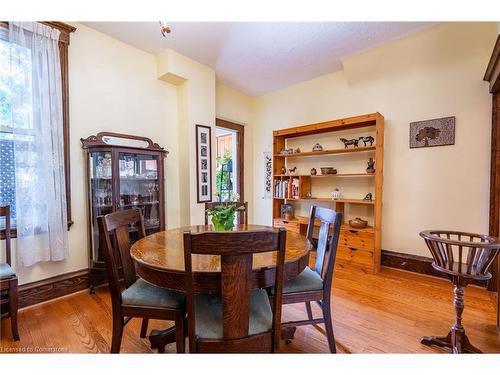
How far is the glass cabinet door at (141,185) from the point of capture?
274 cm

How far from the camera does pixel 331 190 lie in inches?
146

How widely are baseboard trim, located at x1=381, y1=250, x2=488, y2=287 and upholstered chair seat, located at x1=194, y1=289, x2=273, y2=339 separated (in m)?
2.40

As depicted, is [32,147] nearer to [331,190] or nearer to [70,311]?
[70,311]

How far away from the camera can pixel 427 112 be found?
2.87 metres

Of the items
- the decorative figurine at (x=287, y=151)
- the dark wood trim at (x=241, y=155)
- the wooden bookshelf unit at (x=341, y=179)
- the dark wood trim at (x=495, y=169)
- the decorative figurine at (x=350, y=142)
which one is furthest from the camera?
the dark wood trim at (x=241, y=155)

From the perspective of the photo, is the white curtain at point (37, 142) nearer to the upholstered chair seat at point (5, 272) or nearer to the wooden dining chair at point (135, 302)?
the upholstered chair seat at point (5, 272)

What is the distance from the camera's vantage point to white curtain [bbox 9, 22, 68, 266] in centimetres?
213

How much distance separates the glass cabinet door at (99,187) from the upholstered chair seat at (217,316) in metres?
1.77

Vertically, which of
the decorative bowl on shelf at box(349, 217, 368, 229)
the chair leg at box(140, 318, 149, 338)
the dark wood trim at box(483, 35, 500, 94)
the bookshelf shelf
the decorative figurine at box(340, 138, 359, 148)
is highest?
the dark wood trim at box(483, 35, 500, 94)

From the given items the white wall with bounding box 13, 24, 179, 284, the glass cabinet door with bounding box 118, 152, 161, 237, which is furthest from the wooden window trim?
the glass cabinet door with bounding box 118, 152, 161, 237

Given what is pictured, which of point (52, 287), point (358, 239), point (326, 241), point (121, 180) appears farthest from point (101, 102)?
point (358, 239)

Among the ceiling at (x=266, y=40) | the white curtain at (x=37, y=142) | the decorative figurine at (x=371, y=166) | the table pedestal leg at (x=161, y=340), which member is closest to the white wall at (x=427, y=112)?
the decorative figurine at (x=371, y=166)

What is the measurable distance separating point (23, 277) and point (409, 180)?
4171 millimetres

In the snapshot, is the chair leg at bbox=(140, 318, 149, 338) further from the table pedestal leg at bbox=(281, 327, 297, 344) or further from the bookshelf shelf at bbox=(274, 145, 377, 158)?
the bookshelf shelf at bbox=(274, 145, 377, 158)
